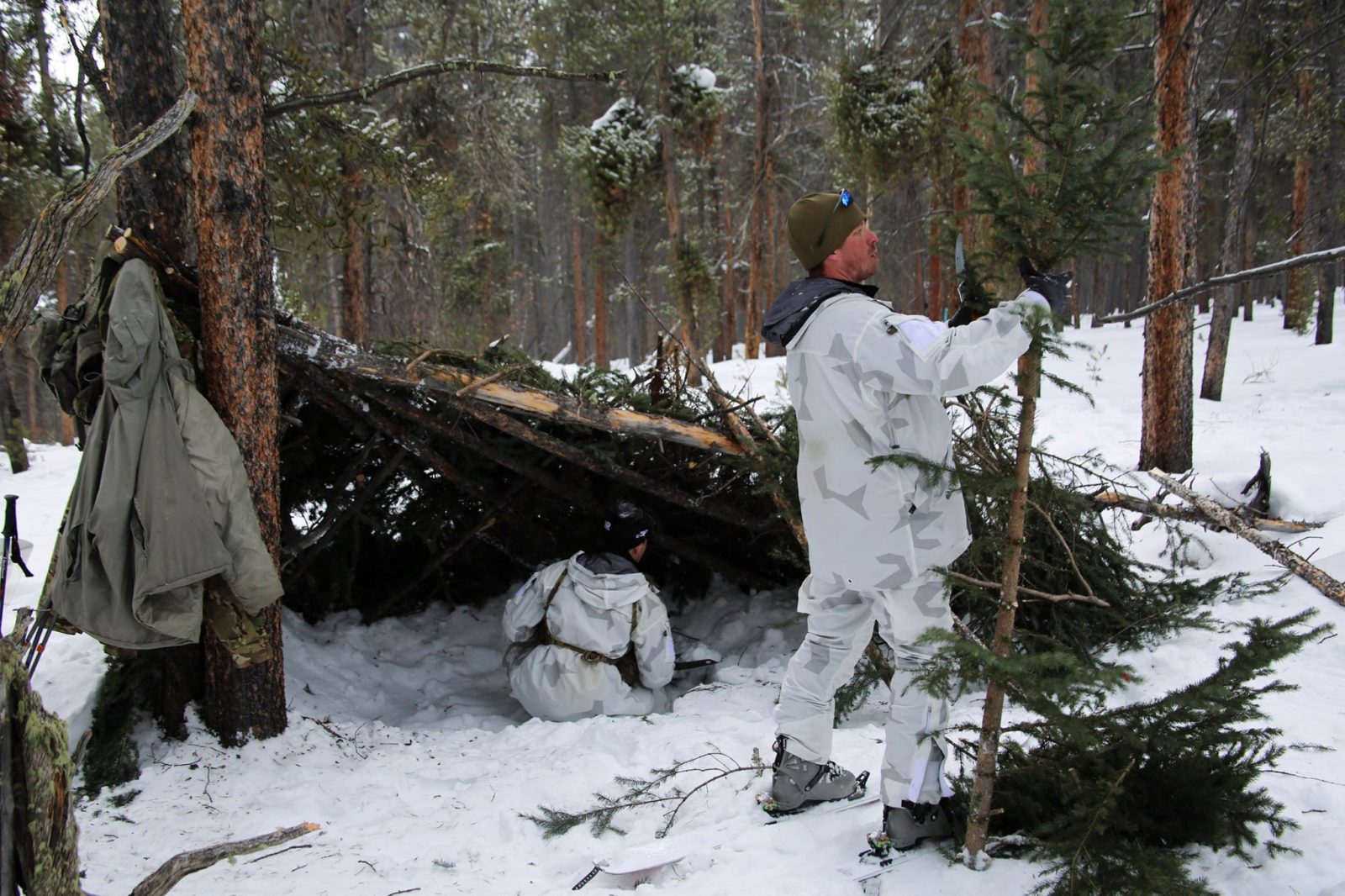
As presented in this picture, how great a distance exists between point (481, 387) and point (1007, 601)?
3.15 meters

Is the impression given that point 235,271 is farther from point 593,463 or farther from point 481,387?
point 593,463

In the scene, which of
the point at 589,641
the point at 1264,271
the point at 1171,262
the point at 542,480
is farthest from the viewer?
the point at 1171,262

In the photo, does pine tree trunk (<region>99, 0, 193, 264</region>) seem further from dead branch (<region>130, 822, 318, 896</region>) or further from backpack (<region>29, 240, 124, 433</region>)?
dead branch (<region>130, 822, 318, 896</region>)

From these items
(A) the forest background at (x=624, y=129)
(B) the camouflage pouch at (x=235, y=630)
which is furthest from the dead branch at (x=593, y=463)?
(B) the camouflage pouch at (x=235, y=630)

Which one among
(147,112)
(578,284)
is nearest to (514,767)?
(147,112)

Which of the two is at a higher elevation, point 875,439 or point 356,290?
point 356,290

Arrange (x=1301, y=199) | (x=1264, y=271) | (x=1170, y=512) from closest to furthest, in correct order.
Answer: (x=1264, y=271) → (x=1170, y=512) → (x=1301, y=199)

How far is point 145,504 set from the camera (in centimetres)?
332

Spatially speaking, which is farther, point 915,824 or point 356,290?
point 356,290

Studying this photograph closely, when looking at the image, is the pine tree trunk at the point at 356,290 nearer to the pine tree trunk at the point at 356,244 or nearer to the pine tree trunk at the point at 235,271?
the pine tree trunk at the point at 356,244

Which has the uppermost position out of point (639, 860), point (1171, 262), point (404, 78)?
point (404, 78)

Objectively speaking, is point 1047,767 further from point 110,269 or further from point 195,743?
point 110,269

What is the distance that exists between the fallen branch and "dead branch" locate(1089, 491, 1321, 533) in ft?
0.19

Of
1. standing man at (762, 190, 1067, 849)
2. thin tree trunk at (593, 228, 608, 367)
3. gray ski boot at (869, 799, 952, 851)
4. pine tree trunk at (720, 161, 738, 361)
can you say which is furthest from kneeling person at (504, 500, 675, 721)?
thin tree trunk at (593, 228, 608, 367)
